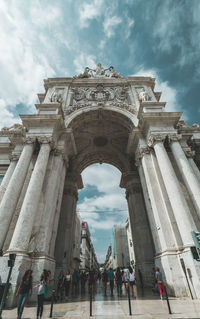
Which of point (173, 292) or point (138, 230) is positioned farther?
point (138, 230)

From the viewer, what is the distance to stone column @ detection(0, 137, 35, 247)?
8.69 metres

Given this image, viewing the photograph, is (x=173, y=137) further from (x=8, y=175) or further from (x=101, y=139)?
(x=8, y=175)

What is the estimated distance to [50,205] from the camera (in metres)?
10.2

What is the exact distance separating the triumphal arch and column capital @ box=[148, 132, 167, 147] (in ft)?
0.23

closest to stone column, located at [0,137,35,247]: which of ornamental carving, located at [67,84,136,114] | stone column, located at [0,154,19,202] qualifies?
stone column, located at [0,154,19,202]

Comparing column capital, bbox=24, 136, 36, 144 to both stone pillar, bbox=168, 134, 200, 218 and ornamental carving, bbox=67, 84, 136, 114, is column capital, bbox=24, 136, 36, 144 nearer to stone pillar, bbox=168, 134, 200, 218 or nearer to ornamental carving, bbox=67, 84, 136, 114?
ornamental carving, bbox=67, 84, 136, 114

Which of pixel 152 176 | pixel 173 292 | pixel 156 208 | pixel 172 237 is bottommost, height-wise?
pixel 173 292

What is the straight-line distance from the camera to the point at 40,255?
8.46 m

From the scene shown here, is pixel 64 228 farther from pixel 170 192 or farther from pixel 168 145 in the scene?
pixel 168 145

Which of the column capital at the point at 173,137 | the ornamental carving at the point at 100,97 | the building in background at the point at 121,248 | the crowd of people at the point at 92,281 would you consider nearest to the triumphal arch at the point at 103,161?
the column capital at the point at 173,137

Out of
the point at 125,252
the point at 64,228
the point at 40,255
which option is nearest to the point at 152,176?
the point at 40,255

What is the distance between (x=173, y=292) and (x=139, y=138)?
9.99m

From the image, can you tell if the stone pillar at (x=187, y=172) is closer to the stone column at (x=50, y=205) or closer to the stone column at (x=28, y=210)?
the stone column at (x=50, y=205)

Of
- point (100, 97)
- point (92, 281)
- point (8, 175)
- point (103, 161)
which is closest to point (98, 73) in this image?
point (100, 97)
